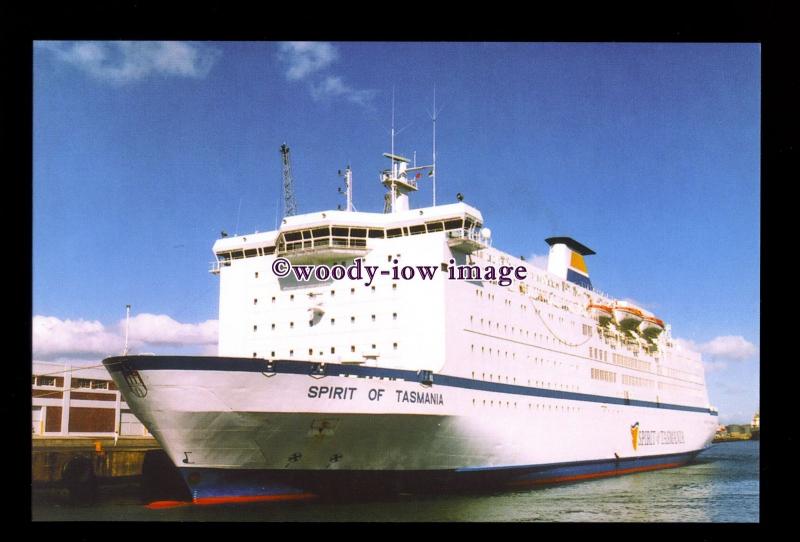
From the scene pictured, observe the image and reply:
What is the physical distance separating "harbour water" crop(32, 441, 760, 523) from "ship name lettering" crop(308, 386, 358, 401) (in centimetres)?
189

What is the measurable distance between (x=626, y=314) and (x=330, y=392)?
42.3 feet

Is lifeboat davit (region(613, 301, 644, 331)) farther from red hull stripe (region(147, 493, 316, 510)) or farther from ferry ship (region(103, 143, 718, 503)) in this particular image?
red hull stripe (region(147, 493, 316, 510))

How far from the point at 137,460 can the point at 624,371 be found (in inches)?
565

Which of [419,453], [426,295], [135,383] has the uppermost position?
[426,295]

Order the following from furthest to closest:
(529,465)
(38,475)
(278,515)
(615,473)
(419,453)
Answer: (615,473)
(38,475)
(529,465)
(419,453)
(278,515)

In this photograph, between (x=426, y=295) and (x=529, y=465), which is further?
(x=529, y=465)

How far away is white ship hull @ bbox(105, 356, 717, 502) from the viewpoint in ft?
43.0

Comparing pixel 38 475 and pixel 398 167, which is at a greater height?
pixel 398 167

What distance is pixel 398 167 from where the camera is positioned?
18.1 meters

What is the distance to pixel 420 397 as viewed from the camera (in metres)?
14.7

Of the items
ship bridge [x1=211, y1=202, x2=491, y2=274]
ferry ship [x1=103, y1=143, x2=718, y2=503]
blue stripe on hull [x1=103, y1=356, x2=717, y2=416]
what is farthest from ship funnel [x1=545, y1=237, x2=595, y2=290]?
blue stripe on hull [x1=103, y1=356, x2=717, y2=416]

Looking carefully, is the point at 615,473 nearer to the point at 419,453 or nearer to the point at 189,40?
the point at 419,453

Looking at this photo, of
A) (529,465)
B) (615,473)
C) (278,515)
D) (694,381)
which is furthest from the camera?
(694,381)
